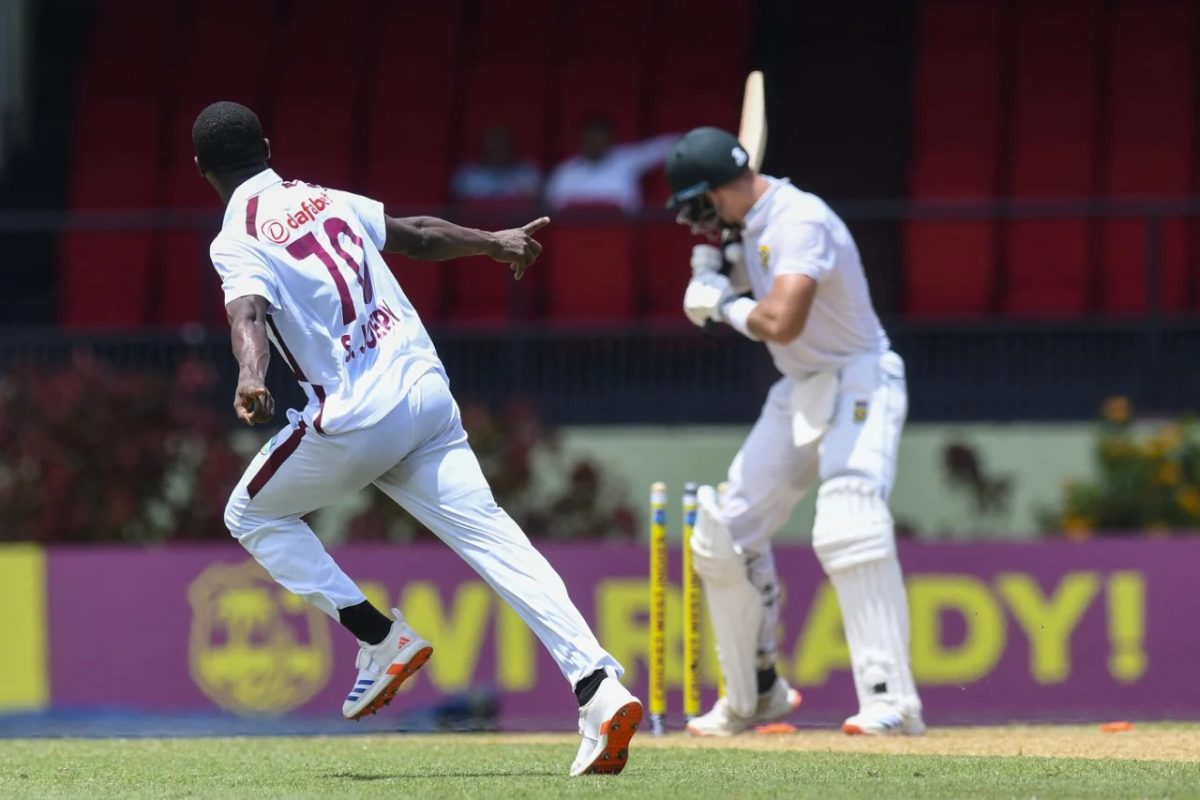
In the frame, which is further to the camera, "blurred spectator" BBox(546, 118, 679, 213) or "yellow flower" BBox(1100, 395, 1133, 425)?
"blurred spectator" BBox(546, 118, 679, 213)

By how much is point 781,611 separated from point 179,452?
11.5 ft

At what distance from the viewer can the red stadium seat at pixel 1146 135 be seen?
528 inches

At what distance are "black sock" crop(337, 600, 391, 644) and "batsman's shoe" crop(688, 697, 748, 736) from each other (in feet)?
7.65

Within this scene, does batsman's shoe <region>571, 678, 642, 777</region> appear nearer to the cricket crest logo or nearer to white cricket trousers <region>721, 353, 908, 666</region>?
white cricket trousers <region>721, 353, 908, 666</region>

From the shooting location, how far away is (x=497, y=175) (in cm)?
1374

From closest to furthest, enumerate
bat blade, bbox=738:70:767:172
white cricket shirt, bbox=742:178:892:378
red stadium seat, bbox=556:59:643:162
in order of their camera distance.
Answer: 1. white cricket shirt, bbox=742:178:892:378
2. bat blade, bbox=738:70:767:172
3. red stadium seat, bbox=556:59:643:162

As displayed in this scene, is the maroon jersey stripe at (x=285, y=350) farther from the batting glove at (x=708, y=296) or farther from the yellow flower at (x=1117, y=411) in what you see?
the yellow flower at (x=1117, y=411)

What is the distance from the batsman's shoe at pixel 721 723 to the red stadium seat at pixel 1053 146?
4.96 metres

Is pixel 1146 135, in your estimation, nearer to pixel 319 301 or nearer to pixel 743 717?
pixel 743 717

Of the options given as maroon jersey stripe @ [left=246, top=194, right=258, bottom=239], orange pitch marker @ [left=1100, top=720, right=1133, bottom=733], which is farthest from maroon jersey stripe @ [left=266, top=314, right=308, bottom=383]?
orange pitch marker @ [left=1100, top=720, right=1133, bottom=733]

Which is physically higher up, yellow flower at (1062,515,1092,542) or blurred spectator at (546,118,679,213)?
blurred spectator at (546,118,679,213)

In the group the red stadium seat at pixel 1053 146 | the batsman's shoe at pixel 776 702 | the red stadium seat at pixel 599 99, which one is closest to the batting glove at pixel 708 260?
the batsman's shoe at pixel 776 702

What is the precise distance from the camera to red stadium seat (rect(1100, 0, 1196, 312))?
44.0 ft

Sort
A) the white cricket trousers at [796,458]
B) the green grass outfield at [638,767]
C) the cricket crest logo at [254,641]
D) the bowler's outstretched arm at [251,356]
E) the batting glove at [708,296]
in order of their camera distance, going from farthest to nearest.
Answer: the cricket crest logo at [254,641] < the batting glove at [708,296] < the white cricket trousers at [796,458] < the green grass outfield at [638,767] < the bowler's outstretched arm at [251,356]
